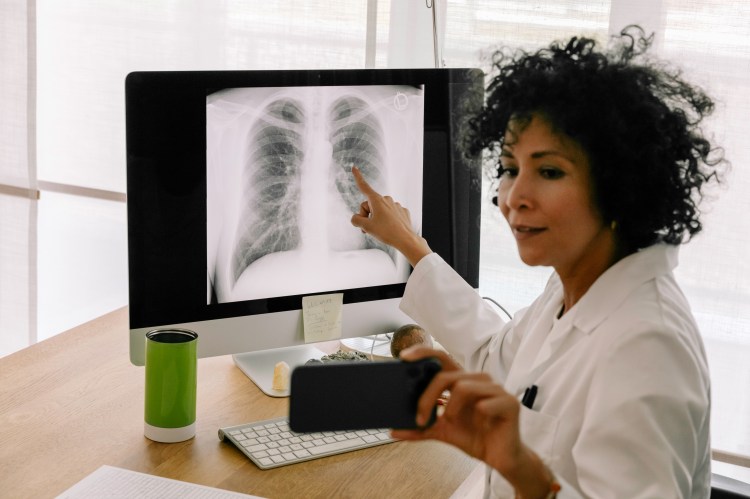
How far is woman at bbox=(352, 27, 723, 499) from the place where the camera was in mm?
921

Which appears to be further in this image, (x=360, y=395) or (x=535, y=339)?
(x=535, y=339)

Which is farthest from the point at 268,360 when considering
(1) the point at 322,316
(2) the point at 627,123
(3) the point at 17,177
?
(3) the point at 17,177

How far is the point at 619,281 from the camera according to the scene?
1.08 m

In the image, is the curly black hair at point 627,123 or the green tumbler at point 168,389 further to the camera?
the green tumbler at point 168,389

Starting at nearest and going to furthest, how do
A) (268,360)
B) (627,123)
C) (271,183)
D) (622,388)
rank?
(622,388) < (627,123) < (271,183) < (268,360)

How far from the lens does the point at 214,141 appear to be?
139 cm

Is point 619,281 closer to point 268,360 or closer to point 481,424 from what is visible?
point 481,424

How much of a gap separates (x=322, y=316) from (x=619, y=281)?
61 centimetres

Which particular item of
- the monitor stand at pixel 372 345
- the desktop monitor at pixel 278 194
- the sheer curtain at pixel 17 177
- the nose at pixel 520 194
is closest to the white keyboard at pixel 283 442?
the desktop monitor at pixel 278 194

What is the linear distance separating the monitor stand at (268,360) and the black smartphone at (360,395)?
0.58 meters

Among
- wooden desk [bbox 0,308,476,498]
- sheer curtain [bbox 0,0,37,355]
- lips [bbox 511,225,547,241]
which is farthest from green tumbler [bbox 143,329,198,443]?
sheer curtain [bbox 0,0,37,355]

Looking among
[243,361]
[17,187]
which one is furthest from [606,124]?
[17,187]

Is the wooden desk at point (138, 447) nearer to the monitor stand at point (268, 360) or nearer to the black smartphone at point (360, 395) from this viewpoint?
the monitor stand at point (268, 360)

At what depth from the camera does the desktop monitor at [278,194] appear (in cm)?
136
